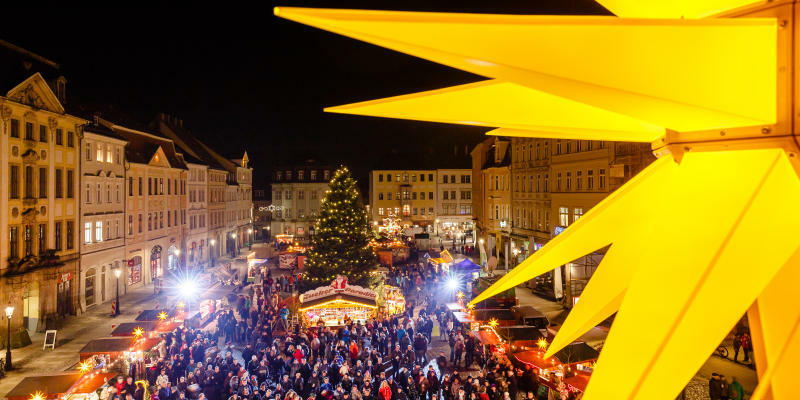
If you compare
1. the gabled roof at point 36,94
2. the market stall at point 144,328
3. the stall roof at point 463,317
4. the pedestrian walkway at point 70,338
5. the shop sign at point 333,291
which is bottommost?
the pedestrian walkway at point 70,338

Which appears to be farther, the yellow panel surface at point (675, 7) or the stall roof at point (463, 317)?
the stall roof at point (463, 317)

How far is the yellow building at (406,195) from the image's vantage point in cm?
7494

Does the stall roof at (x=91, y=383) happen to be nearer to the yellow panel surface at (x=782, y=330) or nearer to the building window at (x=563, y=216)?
the yellow panel surface at (x=782, y=330)

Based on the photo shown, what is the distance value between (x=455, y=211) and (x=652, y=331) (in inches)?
2888

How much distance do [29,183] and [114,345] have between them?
1320cm

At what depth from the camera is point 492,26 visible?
169cm

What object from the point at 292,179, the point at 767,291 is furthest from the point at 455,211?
the point at 767,291

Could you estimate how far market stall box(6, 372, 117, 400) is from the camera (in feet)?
39.1

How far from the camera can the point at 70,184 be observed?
27.0 meters

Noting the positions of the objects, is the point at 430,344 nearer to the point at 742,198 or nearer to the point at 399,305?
the point at 399,305

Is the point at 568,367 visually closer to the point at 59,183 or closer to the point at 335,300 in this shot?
the point at 335,300

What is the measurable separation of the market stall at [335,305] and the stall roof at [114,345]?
258 inches

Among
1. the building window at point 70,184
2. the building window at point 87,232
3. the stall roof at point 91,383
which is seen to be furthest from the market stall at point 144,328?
the building window at point 87,232

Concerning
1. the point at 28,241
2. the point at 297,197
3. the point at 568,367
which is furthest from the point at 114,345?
the point at 297,197
